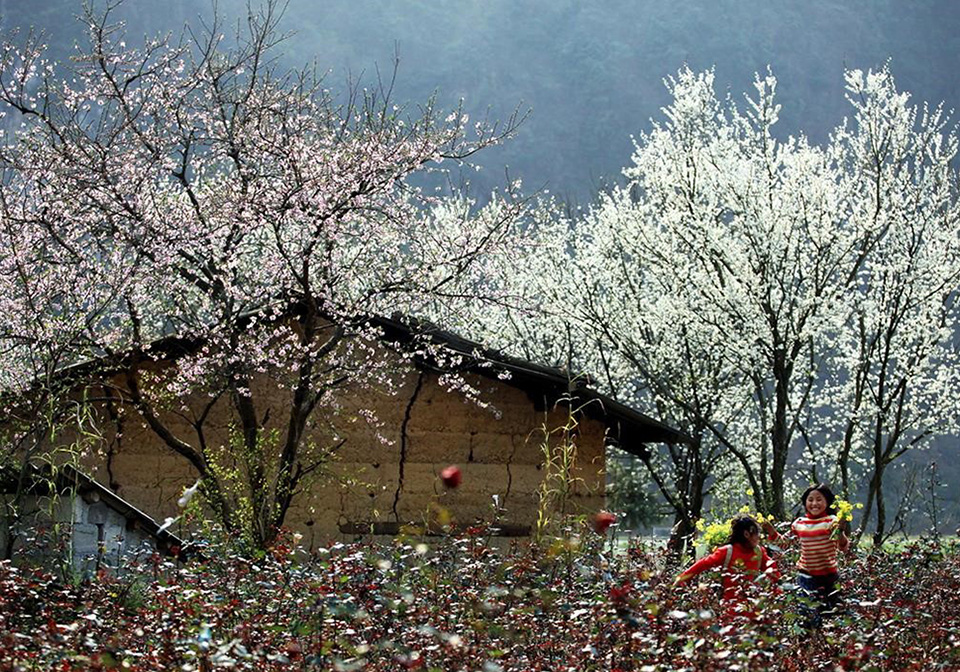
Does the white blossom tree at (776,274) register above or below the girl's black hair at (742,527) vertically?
above

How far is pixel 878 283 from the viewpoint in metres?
22.1

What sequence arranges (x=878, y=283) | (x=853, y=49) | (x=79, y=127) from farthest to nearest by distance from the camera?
(x=853, y=49), (x=878, y=283), (x=79, y=127)

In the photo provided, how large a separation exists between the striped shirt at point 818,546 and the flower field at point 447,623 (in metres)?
0.66

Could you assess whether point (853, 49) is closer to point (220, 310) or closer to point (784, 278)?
point (784, 278)

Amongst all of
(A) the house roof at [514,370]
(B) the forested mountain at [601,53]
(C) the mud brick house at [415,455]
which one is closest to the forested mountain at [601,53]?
(B) the forested mountain at [601,53]

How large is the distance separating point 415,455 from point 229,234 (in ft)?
10.0

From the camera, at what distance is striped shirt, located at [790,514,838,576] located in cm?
890

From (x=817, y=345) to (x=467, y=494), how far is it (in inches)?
554

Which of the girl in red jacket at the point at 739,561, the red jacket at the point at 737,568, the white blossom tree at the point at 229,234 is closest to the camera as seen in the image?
the red jacket at the point at 737,568

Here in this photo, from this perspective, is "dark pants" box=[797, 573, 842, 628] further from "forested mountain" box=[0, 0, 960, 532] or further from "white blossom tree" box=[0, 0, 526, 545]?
"forested mountain" box=[0, 0, 960, 532]

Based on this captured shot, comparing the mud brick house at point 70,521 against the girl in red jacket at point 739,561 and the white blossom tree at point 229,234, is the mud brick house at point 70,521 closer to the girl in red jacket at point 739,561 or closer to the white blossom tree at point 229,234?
the white blossom tree at point 229,234

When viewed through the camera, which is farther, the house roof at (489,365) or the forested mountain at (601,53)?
the forested mountain at (601,53)

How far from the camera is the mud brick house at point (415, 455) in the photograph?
14.3 meters

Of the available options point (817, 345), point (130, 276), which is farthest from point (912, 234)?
point (130, 276)
